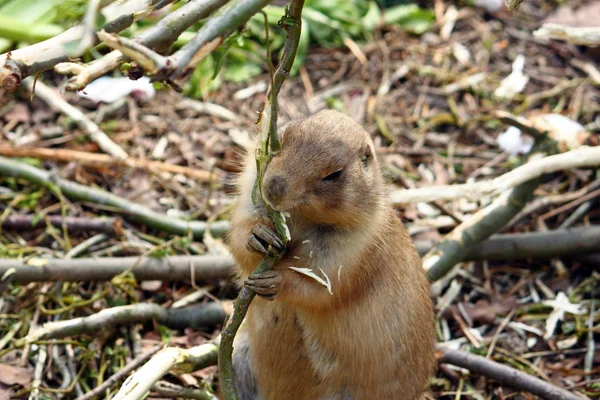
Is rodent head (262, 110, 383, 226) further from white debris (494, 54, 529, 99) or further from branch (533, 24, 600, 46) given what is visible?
white debris (494, 54, 529, 99)

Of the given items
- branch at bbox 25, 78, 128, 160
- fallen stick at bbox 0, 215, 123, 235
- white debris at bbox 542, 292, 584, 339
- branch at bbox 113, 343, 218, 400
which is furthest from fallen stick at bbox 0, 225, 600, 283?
branch at bbox 25, 78, 128, 160

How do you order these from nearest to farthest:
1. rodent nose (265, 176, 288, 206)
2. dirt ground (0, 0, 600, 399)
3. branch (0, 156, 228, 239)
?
rodent nose (265, 176, 288, 206)
dirt ground (0, 0, 600, 399)
branch (0, 156, 228, 239)

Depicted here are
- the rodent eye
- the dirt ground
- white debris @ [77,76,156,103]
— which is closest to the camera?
the rodent eye

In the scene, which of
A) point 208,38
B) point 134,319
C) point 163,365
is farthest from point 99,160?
point 208,38

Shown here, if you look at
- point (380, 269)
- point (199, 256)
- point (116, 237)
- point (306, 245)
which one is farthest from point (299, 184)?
point (116, 237)

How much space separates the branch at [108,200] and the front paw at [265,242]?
91.3 inches

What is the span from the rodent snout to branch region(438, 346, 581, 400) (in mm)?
2357

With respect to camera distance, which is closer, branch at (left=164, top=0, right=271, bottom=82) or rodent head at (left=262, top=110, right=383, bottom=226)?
branch at (left=164, top=0, right=271, bottom=82)

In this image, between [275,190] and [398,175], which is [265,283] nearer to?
[275,190]

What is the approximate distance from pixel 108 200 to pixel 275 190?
118 inches

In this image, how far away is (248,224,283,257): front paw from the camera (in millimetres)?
3756

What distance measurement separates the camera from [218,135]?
739cm

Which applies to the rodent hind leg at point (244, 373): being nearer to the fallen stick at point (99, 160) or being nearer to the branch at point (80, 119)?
the fallen stick at point (99, 160)

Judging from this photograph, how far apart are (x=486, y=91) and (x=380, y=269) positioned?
4.08 meters
